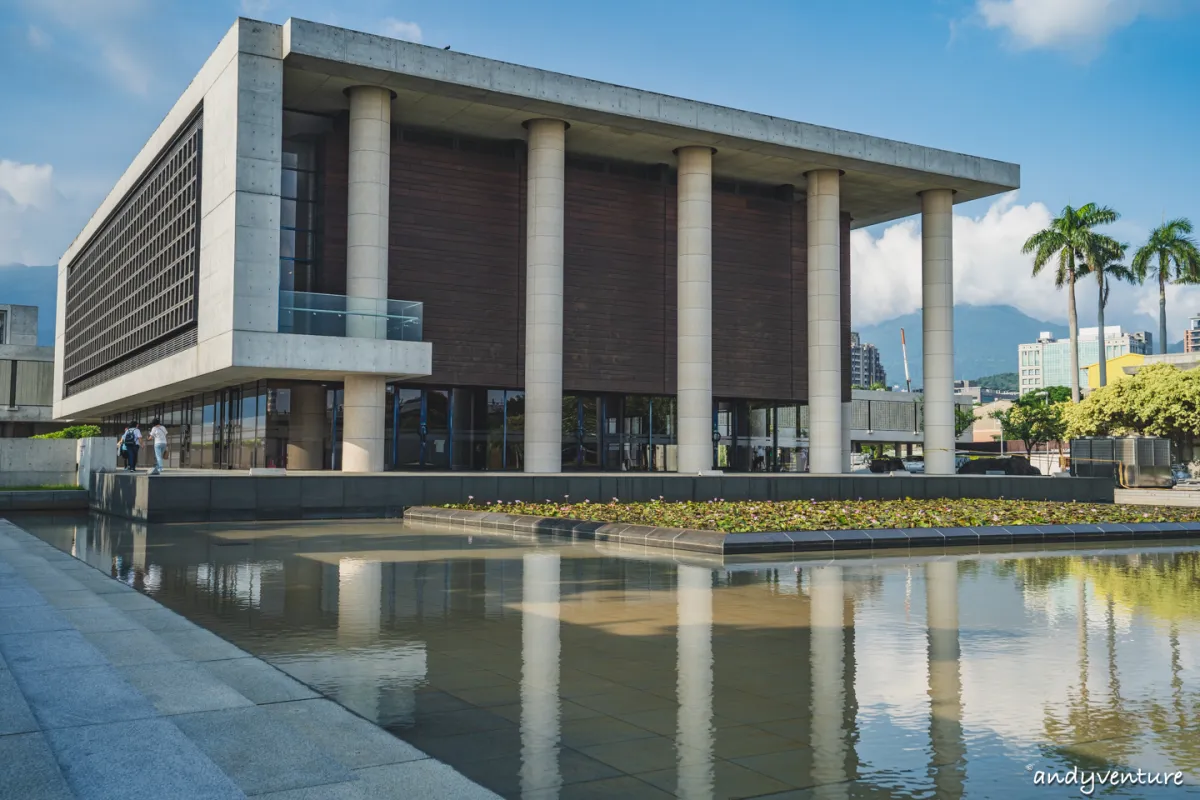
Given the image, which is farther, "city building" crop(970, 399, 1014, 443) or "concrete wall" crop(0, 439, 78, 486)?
"city building" crop(970, 399, 1014, 443)

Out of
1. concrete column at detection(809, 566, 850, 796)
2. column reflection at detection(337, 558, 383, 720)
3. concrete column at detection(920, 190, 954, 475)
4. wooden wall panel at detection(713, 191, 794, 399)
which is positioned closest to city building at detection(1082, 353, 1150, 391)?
concrete column at detection(920, 190, 954, 475)

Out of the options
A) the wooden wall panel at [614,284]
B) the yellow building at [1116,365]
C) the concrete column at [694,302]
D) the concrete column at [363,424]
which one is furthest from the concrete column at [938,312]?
the yellow building at [1116,365]

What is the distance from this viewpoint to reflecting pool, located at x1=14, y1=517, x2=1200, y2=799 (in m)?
5.51

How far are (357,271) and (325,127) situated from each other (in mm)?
6285

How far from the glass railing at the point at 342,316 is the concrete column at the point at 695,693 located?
21.2 metres

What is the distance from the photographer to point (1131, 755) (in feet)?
18.6

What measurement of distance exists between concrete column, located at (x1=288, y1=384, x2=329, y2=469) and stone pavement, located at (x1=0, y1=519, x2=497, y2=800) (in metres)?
27.0

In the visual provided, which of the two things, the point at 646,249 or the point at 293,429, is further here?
the point at 646,249

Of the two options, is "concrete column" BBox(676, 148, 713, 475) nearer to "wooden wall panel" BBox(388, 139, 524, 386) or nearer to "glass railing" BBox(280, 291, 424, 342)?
"wooden wall panel" BBox(388, 139, 524, 386)

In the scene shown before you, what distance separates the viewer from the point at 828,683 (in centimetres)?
750

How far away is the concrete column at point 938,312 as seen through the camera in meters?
44.4

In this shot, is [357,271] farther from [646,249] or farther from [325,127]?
[646,249]

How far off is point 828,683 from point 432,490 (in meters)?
21.8

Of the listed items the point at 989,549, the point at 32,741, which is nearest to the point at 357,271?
the point at 989,549
